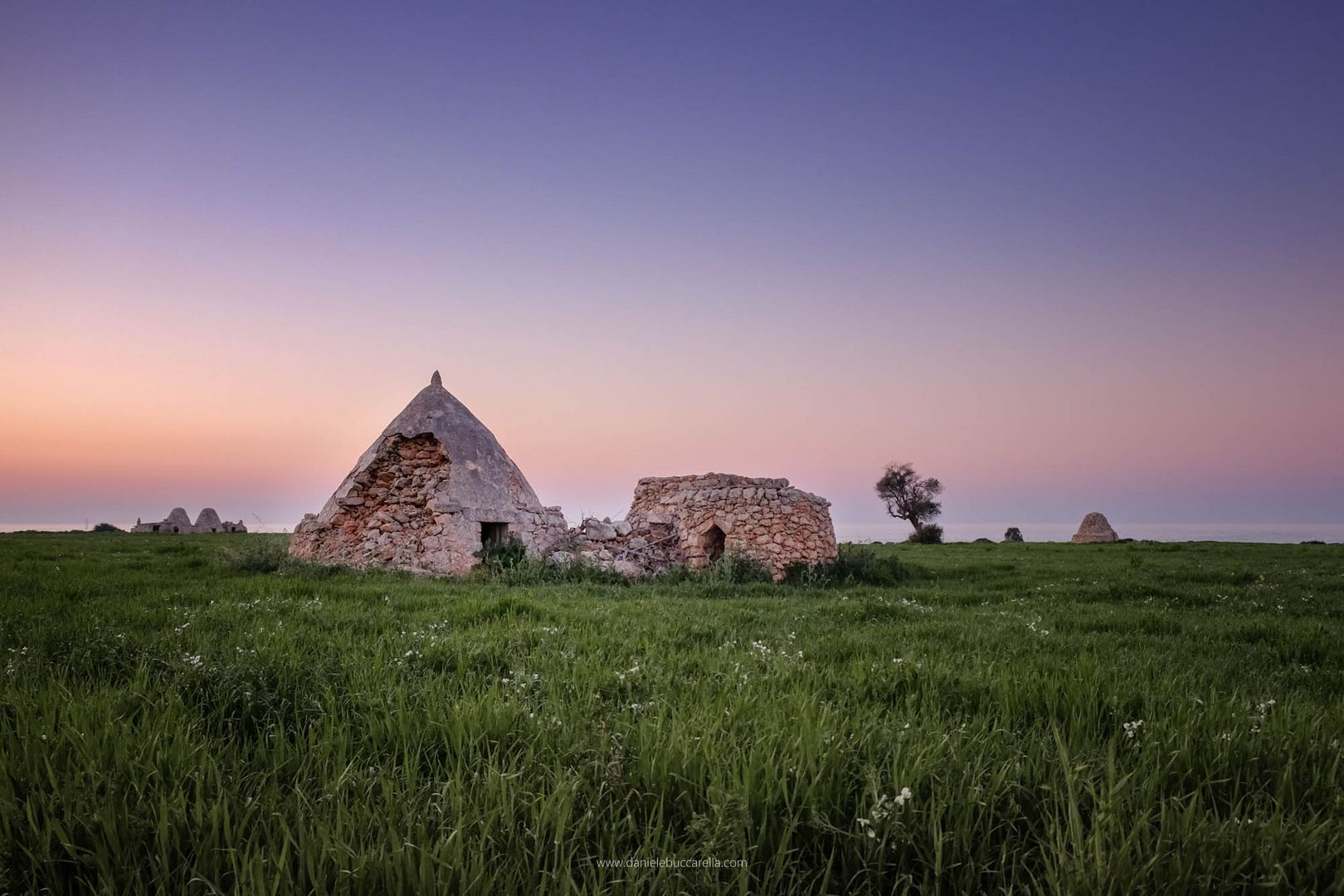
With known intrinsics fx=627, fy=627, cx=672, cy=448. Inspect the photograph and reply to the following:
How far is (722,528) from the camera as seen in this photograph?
16984mm

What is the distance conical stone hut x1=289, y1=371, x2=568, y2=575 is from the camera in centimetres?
1438

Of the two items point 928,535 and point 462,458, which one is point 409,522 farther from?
point 928,535

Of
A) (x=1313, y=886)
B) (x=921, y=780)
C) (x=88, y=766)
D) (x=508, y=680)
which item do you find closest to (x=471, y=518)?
(x=508, y=680)

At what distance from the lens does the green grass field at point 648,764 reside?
186 centimetres

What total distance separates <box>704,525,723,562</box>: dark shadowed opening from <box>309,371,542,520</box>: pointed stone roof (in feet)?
15.3

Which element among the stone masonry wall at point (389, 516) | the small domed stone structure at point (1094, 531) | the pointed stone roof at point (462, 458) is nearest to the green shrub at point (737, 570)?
the pointed stone roof at point (462, 458)

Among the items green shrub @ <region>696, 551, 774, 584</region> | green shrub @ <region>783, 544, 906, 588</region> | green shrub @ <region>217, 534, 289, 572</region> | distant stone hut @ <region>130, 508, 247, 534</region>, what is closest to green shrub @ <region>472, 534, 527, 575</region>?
green shrub @ <region>217, 534, 289, 572</region>

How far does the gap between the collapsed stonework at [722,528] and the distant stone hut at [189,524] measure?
3800 cm

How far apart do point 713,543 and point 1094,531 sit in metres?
37.1

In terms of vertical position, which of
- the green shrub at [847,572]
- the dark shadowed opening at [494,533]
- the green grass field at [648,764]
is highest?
the dark shadowed opening at [494,533]

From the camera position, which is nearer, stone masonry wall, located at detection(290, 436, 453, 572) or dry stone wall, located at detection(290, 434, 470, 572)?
dry stone wall, located at detection(290, 434, 470, 572)

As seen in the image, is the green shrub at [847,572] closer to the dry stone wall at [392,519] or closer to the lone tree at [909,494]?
the dry stone wall at [392,519]

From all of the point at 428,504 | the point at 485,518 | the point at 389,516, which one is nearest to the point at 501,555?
the point at 485,518

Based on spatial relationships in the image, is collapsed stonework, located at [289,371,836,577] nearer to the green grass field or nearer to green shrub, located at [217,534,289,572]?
green shrub, located at [217,534,289,572]
